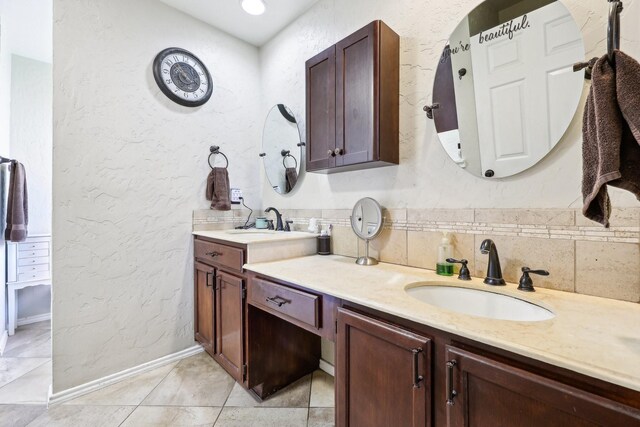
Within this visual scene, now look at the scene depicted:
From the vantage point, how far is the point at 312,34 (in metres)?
2.08

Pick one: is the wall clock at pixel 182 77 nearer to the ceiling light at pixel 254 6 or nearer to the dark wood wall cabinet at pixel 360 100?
→ the ceiling light at pixel 254 6

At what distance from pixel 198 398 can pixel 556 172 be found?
218 cm

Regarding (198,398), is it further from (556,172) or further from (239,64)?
(239,64)

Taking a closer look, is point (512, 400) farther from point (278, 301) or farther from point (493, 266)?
point (278, 301)

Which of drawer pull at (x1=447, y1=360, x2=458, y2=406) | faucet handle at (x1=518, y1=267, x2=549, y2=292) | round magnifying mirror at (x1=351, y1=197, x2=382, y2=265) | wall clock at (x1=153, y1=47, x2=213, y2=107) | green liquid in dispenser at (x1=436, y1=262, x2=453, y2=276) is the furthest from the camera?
wall clock at (x1=153, y1=47, x2=213, y2=107)

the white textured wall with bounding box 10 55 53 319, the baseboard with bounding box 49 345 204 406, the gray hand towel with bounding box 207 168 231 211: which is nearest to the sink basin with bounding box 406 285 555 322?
A: the gray hand towel with bounding box 207 168 231 211

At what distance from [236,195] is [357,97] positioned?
1426 millimetres

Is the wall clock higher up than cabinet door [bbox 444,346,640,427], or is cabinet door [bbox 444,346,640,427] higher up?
the wall clock

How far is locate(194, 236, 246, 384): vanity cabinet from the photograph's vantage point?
165cm

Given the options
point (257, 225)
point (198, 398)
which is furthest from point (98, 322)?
point (257, 225)

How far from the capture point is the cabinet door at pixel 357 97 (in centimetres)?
142

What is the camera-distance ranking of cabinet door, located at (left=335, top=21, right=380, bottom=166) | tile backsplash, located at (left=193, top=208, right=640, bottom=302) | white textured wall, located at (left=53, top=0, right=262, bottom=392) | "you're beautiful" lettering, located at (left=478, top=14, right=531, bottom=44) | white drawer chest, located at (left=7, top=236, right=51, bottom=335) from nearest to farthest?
tile backsplash, located at (left=193, top=208, right=640, bottom=302) < "you're beautiful" lettering, located at (left=478, top=14, right=531, bottom=44) < cabinet door, located at (left=335, top=21, right=380, bottom=166) < white textured wall, located at (left=53, top=0, right=262, bottom=392) < white drawer chest, located at (left=7, top=236, right=51, bottom=335)

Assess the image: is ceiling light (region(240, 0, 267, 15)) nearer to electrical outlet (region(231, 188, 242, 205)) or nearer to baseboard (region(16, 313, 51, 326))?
electrical outlet (region(231, 188, 242, 205))

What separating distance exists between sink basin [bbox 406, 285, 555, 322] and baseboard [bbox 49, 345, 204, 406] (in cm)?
190
